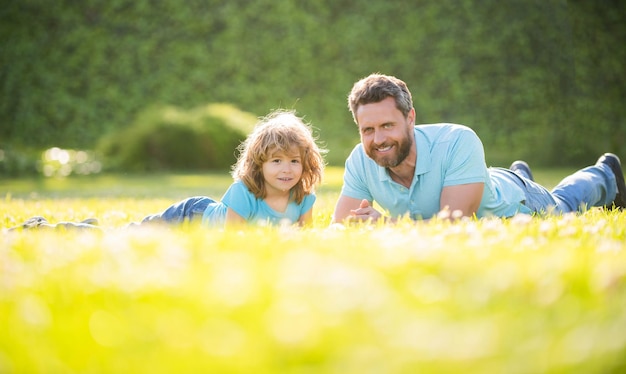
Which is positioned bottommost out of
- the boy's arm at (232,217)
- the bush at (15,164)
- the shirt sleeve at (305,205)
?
the boy's arm at (232,217)

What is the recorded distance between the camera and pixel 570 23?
15.4m

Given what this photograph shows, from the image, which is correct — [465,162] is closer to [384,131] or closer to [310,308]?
[384,131]

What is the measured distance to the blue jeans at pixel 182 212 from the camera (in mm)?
4199

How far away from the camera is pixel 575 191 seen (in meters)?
4.69

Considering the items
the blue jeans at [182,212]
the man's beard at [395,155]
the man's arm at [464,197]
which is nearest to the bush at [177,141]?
the blue jeans at [182,212]

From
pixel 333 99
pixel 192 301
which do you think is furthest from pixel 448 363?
pixel 333 99

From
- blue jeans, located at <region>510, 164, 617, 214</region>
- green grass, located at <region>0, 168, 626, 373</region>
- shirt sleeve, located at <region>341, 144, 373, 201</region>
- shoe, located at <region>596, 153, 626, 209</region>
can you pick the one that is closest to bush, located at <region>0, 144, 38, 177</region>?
shirt sleeve, located at <region>341, 144, 373, 201</region>

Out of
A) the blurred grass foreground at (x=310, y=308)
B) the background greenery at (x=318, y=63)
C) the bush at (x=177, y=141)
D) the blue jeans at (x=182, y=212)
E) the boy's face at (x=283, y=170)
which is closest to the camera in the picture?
the blurred grass foreground at (x=310, y=308)

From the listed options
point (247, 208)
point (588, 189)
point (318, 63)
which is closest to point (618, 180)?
point (588, 189)

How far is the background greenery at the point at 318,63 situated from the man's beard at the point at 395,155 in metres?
11.1

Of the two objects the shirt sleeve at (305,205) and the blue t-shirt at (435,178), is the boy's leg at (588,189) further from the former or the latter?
the shirt sleeve at (305,205)

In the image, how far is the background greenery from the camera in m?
15.4

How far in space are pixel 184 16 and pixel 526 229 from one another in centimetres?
1531

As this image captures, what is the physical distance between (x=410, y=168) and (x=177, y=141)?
10144 millimetres
